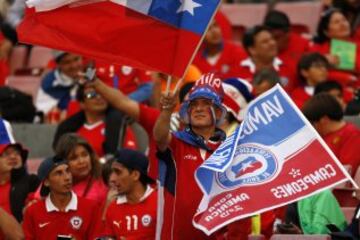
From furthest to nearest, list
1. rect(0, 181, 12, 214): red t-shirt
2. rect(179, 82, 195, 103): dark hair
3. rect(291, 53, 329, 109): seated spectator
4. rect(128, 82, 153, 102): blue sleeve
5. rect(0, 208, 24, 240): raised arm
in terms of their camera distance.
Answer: rect(128, 82, 153, 102): blue sleeve → rect(291, 53, 329, 109): seated spectator → rect(179, 82, 195, 103): dark hair → rect(0, 181, 12, 214): red t-shirt → rect(0, 208, 24, 240): raised arm

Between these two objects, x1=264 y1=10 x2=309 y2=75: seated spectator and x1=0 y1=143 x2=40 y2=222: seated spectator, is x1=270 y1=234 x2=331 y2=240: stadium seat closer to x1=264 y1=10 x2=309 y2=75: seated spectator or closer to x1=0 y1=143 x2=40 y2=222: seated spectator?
x1=0 y1=143 x2=40 y2=222: seated spectator

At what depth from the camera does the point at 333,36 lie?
14.1m

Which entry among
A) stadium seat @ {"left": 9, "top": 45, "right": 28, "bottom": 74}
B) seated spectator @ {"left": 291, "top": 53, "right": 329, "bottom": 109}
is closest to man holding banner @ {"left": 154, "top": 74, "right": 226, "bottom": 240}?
seated spectator @ {"left": 291, "top": 53, "right": 329, "bottom": 109}

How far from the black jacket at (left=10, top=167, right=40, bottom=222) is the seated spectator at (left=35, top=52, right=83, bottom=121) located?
259 centimetres

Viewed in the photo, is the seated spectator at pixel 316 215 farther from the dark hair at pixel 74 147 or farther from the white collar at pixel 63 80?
the white collar at pixel 63 80

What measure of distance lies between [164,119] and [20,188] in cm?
238

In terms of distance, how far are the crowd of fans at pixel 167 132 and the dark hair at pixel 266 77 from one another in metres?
0.01

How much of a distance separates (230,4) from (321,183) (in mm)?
8129

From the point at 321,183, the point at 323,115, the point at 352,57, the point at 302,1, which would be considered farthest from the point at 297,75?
the point at 321,183

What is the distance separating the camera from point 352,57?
13.9 m

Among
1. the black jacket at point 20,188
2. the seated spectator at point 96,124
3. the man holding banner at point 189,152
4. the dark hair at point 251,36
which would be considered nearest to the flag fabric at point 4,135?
the black jacket at point 20,188

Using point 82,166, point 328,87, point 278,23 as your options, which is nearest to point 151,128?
point 82,166

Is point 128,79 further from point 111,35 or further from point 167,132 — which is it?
point 167,132

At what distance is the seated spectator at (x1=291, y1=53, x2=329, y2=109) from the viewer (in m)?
13.3
